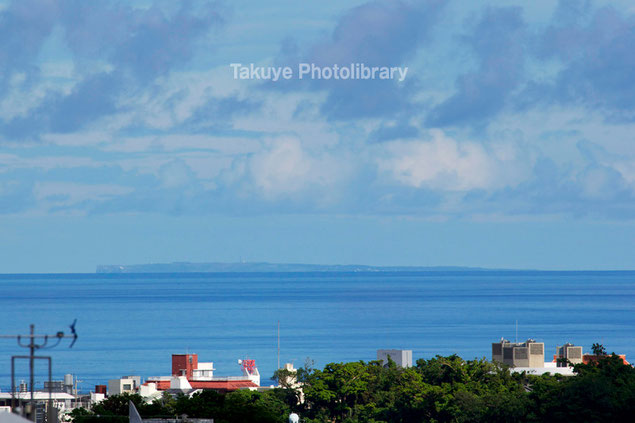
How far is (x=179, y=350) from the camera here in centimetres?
18400

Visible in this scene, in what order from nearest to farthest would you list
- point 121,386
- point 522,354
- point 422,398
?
point 422,398, point 121,386, point 522,354

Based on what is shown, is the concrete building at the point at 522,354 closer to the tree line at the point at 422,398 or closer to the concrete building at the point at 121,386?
the tree line at the point at 422,398

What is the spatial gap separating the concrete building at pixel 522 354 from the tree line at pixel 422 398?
25.5 meters

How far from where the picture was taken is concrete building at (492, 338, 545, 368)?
101625mm

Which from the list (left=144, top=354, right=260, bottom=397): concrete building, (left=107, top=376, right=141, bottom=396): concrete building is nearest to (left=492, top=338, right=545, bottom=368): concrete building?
(left=144, top=354, right=260, bottom=397): concrete building

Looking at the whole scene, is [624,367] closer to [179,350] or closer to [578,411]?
[578,411]

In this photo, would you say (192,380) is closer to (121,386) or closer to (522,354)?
(121,386)

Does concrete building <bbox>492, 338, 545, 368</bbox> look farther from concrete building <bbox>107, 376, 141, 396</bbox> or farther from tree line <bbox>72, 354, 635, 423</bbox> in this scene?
concrete building <bbox>107, 376, 141, 396</bbox>

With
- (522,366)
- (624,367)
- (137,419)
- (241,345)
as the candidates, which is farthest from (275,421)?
(241,345)

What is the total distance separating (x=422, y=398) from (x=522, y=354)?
118ft

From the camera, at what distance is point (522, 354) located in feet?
339

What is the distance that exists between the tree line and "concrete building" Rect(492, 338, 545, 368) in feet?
83.8

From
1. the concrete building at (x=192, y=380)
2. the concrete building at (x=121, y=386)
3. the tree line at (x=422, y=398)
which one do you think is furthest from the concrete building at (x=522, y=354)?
the concrete building at (x=121, y=386)

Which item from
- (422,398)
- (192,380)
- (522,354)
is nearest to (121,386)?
(192,380)
